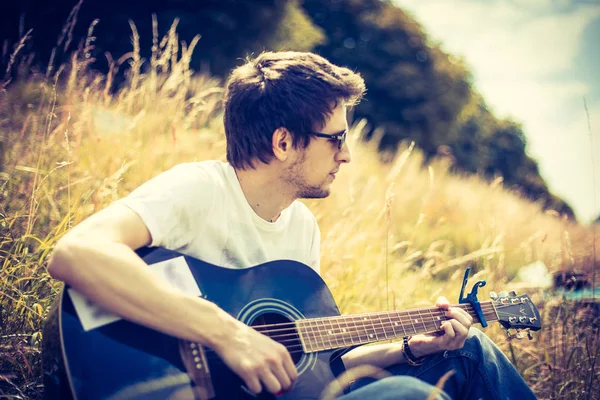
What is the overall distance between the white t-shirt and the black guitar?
0.37 ft

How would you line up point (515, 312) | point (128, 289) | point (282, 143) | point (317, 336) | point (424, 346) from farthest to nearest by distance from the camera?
1. point (515, 312)
2. point (282, 143)
3. point (424, 346)
4. point (317, 336)
5. point (128, 289)

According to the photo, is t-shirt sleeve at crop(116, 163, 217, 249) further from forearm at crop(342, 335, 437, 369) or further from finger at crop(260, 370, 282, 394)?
forearm at crop(342, 335, 437, 369)

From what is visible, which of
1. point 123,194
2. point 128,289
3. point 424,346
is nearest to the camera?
point 128,289

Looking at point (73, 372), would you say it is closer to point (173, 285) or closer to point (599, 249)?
point (173, 285)

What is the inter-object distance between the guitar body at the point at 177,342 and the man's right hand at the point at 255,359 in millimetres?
89

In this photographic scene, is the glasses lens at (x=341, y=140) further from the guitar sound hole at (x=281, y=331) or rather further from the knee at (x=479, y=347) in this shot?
the knee at (x=479, y=347)

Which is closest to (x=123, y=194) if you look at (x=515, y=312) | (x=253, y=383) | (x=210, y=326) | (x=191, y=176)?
(x=191, y=176)

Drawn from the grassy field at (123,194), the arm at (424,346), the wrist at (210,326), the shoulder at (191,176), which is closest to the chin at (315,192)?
the shoulder at (191,176)

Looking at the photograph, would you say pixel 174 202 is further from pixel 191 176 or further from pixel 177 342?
pixel 177 342

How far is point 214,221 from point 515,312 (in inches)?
58.0

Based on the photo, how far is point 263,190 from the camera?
6.38 feet

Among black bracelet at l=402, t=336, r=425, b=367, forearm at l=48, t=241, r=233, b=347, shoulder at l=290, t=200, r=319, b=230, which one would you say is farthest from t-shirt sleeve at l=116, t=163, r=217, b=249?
black bracelet at l=402, t=336, r=425, b=367

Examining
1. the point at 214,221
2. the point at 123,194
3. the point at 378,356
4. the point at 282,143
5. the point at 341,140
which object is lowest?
the point at 123,194

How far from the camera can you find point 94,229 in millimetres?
1309
